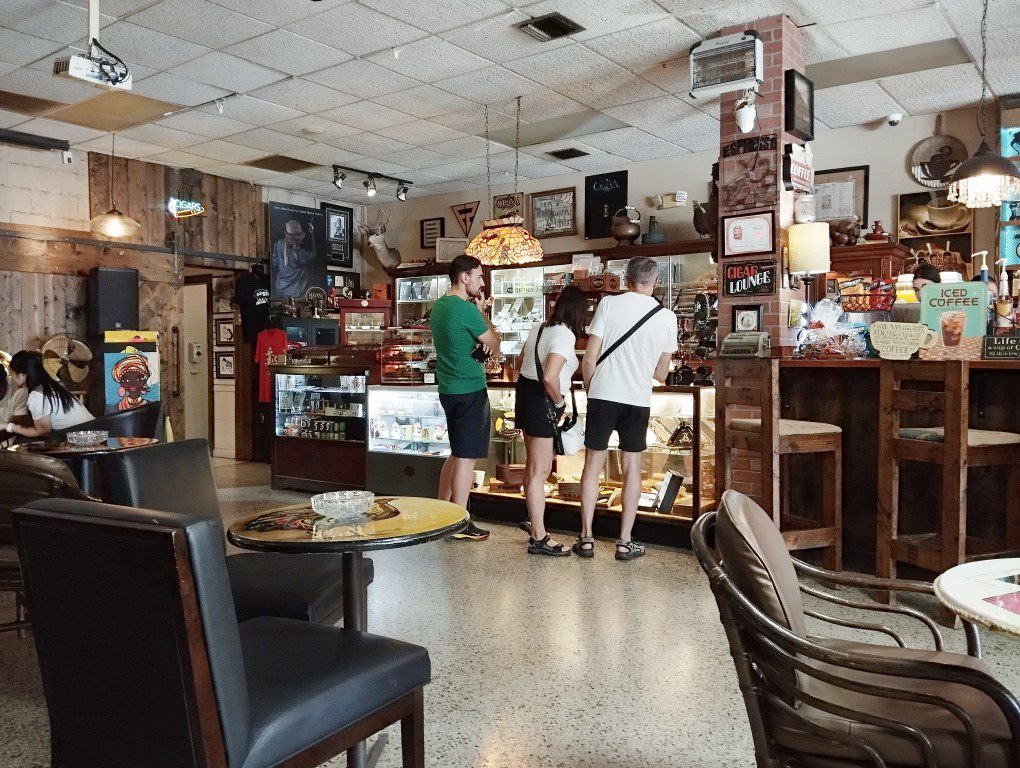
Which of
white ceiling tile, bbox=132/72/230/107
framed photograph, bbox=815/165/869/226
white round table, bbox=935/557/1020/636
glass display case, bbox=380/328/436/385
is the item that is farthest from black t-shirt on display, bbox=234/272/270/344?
white round table, bbox=935/557/1020/636

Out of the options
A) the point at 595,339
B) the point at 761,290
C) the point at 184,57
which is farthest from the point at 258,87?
the point at 761,290

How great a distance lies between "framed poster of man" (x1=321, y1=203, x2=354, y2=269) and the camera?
998 cm

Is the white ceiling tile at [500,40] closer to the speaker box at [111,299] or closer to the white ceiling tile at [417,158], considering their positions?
the white ceiling tile at [417,158]

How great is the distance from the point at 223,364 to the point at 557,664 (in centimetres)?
790

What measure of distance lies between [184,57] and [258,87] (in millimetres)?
684

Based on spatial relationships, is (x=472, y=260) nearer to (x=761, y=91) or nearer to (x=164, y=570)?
(x=761, y=91)

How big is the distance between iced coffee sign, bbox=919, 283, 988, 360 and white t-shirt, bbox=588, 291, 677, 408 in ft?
4.45

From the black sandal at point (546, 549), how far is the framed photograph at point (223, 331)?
6191 mm

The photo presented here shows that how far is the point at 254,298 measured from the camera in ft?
30.1

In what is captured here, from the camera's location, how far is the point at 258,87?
606 centimetres

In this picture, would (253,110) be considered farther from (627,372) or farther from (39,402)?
(627,372)

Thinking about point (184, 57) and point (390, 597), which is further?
point (184, 57)

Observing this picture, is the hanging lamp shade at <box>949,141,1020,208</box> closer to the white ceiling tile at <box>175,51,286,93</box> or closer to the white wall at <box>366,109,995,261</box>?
the white wall at <box>366,109,995,261</box>

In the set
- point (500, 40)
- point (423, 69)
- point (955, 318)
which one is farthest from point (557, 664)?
point (423, 69)
